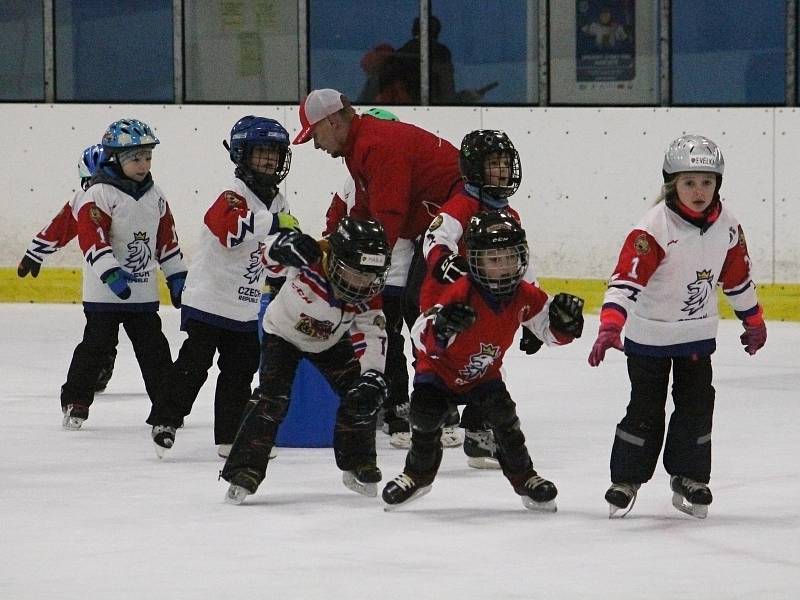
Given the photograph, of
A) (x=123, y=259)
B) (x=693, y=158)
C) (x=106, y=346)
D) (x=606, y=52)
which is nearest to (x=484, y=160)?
(x=693, y=158)

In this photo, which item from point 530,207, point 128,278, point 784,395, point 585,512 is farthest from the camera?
point 530,207

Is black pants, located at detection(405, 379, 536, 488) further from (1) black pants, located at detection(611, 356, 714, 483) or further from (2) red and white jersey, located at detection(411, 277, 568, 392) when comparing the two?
(1) black pants, located at detection(611, 356, 714, 483)

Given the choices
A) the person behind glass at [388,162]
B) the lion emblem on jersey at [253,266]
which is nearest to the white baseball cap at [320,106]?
the person behind glass at [388,162]

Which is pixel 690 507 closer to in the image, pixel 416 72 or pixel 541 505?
pixel 541 505

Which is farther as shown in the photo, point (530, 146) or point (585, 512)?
point (530, 146)

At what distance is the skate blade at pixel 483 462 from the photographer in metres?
5.08

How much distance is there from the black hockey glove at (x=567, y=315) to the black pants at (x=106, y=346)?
6.68 ft

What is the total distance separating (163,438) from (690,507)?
68.6 inches

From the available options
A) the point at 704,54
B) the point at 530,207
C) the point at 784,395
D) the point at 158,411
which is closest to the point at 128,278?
the point at 158,411

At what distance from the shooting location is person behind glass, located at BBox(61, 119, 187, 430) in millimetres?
5703

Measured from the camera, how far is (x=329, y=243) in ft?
14.5

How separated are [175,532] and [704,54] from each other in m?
6.53

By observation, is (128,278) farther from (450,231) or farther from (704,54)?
(704,54)

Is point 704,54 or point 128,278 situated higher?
point 704,54
